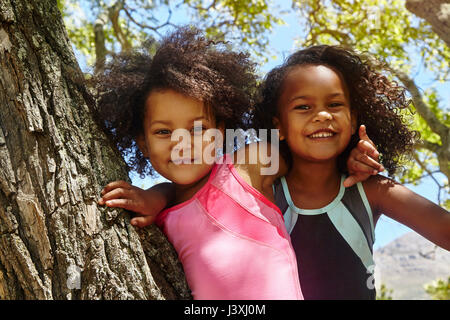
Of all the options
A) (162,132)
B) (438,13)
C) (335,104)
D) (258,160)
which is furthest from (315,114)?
(438,13)

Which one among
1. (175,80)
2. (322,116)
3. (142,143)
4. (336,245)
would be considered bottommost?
(336,245)

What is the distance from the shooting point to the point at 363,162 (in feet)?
7.32

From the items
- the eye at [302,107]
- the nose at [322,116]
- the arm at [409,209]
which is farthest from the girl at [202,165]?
the arm at [409,209]

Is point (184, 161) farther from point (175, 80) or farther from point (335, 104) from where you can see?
point (335, 104)

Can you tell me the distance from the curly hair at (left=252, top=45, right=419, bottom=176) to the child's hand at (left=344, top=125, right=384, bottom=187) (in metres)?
0.18

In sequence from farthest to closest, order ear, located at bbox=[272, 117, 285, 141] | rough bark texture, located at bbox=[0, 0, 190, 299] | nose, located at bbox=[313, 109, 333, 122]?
ear, located at bbox=[272, 117, 285, 141]
nose, located at bbox=[313, 109, 333, 122]
rough bark texture, located at bbox=[0, 0, 190, 299]

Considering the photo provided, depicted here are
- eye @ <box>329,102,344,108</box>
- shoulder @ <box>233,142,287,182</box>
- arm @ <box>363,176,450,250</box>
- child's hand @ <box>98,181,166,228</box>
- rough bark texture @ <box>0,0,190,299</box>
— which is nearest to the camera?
rough bark texture @ <box>0,0,190,299</box>

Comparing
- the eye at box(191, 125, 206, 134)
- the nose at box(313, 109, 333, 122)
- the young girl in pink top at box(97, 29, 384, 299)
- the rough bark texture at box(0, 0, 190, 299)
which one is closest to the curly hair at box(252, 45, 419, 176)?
the young girl in pink top at box(97, 29, 384, 299)

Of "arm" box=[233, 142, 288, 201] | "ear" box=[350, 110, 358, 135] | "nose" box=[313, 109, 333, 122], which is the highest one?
"ear" box=[350, 110, 358, 135]

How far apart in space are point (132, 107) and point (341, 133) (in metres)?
1.05

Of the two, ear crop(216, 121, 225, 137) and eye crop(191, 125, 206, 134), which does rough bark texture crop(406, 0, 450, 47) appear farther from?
eye crop(191, 125, 206, 134)

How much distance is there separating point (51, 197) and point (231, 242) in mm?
717

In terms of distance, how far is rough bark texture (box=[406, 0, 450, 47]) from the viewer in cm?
369
